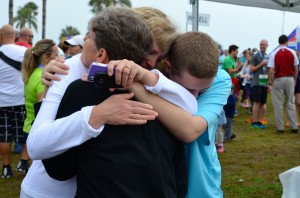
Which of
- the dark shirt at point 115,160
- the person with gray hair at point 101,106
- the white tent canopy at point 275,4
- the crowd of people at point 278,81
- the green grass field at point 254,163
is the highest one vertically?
the white tent canopy at point 275,4

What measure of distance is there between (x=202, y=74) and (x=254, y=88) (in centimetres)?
829

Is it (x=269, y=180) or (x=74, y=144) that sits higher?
(x=74, y=144)

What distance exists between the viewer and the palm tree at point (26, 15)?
65.8 metres

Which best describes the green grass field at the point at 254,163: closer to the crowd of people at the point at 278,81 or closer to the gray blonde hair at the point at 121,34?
the crowd of people at the point at 278,81

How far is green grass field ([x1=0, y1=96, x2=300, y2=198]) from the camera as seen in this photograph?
4680 mm

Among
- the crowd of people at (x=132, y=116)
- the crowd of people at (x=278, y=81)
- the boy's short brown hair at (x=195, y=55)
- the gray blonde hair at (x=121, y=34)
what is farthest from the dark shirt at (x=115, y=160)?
the crowd of people at (x=278, y=81)

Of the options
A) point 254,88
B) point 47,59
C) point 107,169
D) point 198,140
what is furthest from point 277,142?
point 107,169

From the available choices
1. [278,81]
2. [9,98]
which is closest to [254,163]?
[278,81]

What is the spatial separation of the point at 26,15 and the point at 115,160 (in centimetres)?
6948

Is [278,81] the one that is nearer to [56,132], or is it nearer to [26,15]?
[56,132]

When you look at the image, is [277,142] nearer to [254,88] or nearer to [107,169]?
[254,88]

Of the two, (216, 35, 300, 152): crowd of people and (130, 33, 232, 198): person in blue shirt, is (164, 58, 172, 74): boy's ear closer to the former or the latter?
(130, 33, 232, 198): person in blue shirt

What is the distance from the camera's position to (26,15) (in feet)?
217

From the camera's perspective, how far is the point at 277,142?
7.56m
